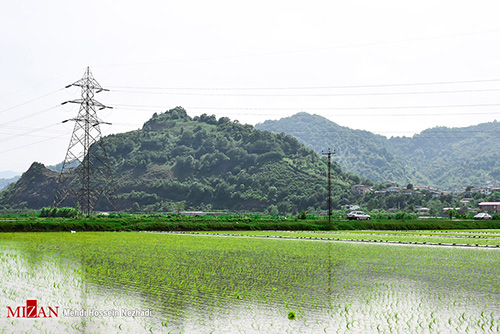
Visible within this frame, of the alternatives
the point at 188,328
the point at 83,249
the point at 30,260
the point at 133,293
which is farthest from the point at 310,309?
the point at 83,249

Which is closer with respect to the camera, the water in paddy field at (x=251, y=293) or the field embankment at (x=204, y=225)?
the water in paddy field at (x=251, y=293)

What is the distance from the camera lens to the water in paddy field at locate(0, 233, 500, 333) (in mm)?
14078

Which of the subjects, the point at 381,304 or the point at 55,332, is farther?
the point at 381,304

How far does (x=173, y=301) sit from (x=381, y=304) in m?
6.70

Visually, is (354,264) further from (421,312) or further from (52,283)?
(52,283)

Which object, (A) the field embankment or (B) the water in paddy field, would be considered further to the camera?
(A) the field embankment

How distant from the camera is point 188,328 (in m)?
13.5

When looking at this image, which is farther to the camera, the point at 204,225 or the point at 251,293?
the point at 204,225

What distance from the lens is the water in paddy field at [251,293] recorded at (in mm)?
14078

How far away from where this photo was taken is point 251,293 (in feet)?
60.7

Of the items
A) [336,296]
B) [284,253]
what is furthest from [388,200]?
[336,296]

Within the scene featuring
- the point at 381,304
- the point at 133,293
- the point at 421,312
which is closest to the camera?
the point at 421,312

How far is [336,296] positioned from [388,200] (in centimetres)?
18211

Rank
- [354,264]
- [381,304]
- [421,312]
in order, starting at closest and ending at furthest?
[421,312] < [381,304] < [354,264]
